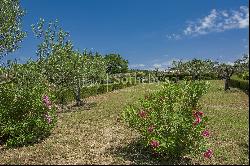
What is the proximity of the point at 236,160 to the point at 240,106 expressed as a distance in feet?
59.5

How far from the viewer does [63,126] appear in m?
25.8

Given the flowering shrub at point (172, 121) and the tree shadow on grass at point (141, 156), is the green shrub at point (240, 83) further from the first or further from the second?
the flowering shrub at point (172, 121)

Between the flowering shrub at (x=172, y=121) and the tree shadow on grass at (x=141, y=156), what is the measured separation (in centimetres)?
29

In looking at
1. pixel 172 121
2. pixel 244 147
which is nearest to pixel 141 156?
pixel 172 121

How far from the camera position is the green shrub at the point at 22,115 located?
65.1 feet

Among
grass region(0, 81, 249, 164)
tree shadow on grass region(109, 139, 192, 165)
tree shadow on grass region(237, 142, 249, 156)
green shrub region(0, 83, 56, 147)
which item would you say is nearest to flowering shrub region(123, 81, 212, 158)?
tree shadow on grass region(109, 139, 192, 165)

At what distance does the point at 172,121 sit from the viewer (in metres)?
14.6

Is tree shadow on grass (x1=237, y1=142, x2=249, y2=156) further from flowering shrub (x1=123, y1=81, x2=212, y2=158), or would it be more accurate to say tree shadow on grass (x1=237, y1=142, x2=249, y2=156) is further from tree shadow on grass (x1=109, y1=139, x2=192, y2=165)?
tree shadow on grass (x1=109, y1=139, x2=192, y2=165)

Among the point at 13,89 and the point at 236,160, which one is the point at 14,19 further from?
the point at 236,160

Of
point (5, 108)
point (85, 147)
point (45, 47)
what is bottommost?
point (85, 147)

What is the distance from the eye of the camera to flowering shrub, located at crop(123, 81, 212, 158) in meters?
14.5

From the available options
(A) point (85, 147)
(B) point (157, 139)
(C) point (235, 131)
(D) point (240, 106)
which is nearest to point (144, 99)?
(B) point (157, 139)

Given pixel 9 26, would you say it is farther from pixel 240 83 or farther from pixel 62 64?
pixel 240 83

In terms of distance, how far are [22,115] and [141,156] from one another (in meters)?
7.49
